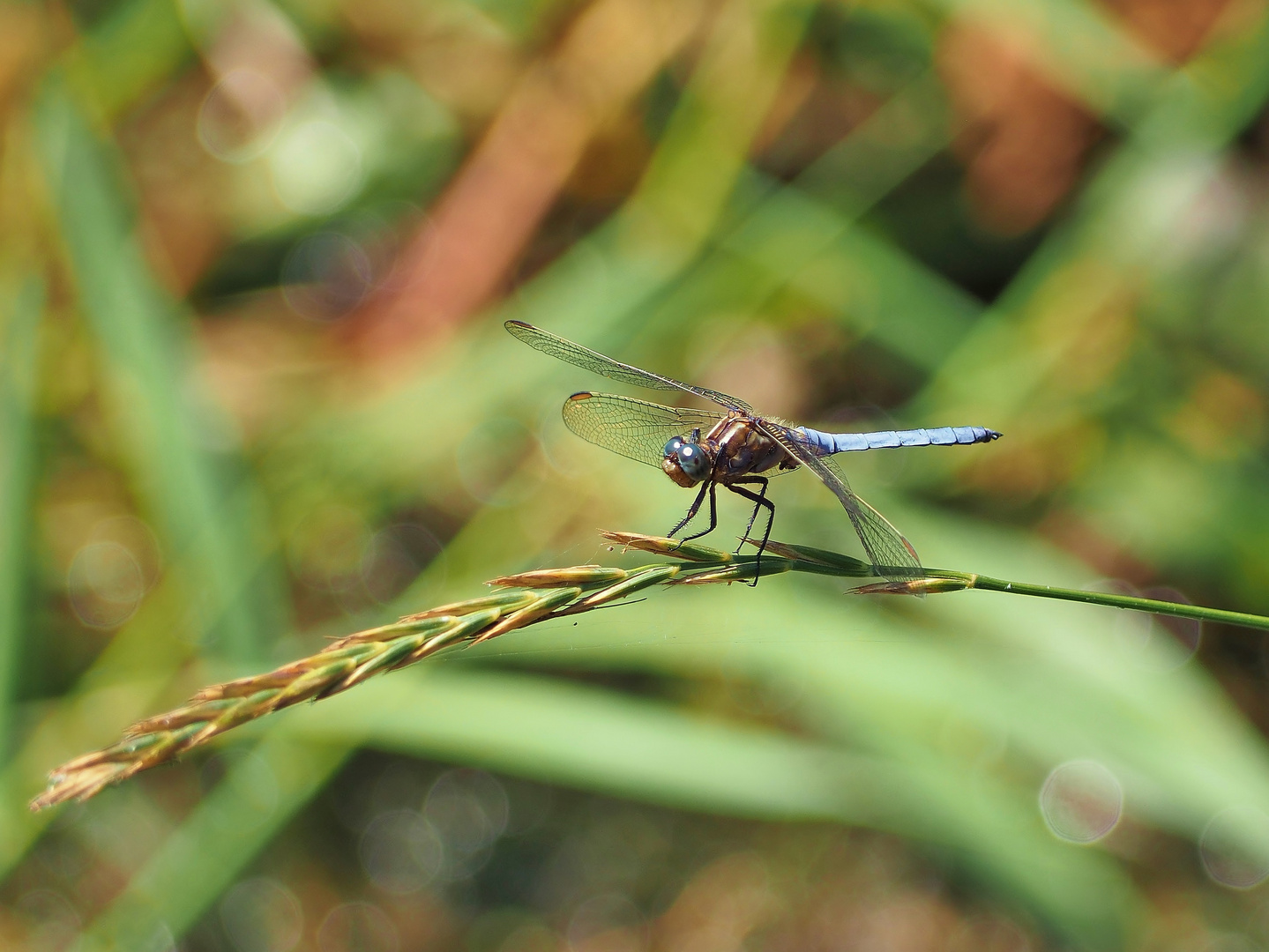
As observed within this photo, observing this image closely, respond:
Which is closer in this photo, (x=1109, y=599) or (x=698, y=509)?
(x=1109, y=599)

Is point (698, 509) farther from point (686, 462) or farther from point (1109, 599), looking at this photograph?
point (1109, 599)

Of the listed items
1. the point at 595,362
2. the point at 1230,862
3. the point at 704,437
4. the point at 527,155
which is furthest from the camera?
the point at 527,155

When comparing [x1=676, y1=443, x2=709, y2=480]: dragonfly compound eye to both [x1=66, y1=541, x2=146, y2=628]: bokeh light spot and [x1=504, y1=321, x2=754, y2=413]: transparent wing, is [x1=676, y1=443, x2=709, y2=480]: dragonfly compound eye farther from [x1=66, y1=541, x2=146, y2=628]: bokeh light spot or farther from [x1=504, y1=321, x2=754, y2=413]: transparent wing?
[x1=66, y1=541, x2=146, y2=628]: bokeh light spot

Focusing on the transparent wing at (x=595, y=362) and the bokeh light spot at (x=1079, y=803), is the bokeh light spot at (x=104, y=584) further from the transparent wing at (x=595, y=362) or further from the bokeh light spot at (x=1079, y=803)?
the bokeh light spot at (x=1079, y=803)

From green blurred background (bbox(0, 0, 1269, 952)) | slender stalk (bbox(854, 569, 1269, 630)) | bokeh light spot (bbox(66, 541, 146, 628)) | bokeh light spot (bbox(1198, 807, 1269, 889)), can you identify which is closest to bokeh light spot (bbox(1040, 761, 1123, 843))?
green blurred background (bbox(0, 0, 1269, 952))

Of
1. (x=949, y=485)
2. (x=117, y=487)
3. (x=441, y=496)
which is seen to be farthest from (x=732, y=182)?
(x=117, y=487)

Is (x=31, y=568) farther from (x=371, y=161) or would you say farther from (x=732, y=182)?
(x=732, y=182)

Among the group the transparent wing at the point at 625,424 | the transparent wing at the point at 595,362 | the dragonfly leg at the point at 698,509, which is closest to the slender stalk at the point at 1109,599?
the dragonfly leg at the point at 698,509

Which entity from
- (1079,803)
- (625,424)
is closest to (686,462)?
(625,424)
